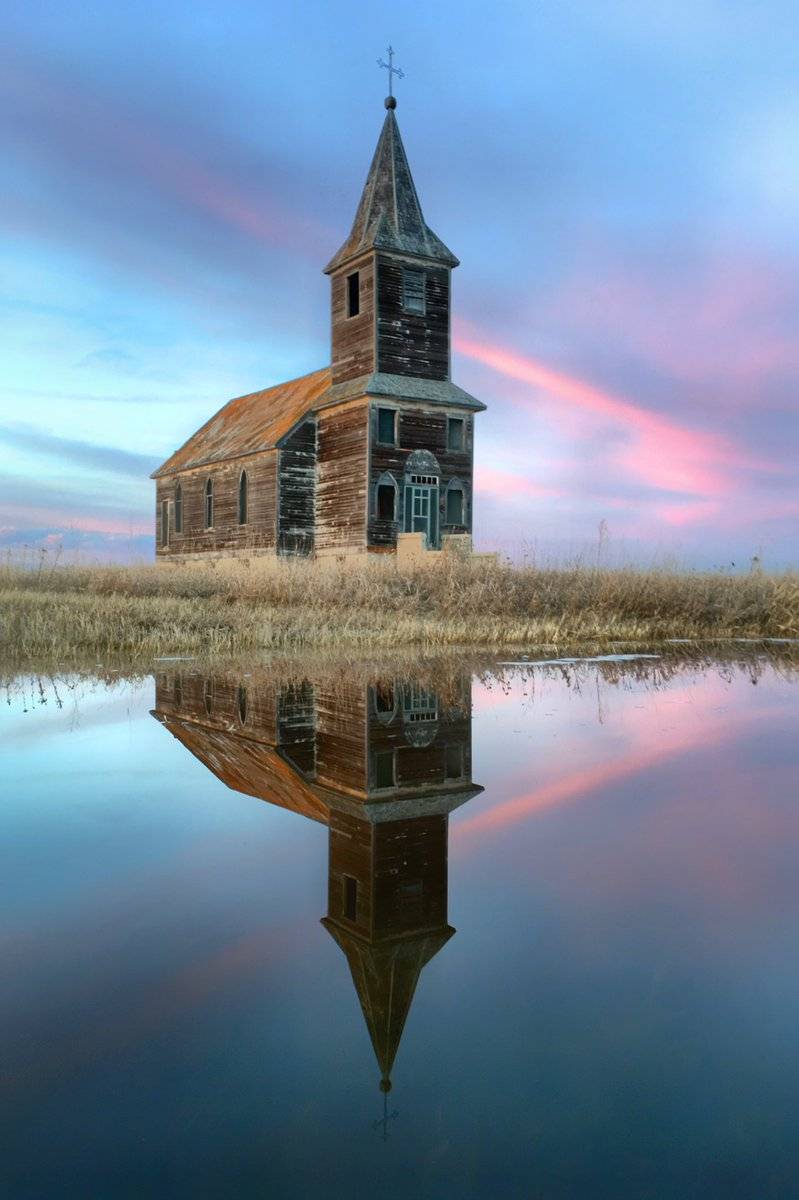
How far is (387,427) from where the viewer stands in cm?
2850

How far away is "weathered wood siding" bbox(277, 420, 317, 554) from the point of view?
3041 cm

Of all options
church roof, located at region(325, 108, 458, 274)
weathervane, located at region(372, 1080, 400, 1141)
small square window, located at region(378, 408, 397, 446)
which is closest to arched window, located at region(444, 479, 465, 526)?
small square window, located at region(378, 408, 397, 446)

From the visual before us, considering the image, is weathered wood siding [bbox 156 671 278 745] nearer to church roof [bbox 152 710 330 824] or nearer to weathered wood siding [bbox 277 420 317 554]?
church roof [bbox 152 710 330 824]

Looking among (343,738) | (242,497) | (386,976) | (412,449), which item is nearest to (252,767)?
(343,738)

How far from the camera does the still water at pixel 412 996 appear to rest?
2.26m

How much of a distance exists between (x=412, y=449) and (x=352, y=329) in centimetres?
443

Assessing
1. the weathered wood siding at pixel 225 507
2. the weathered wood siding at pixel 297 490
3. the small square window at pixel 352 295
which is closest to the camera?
the small square window at pixel 352 295

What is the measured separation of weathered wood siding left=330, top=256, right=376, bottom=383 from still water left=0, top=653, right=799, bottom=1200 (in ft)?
78.4

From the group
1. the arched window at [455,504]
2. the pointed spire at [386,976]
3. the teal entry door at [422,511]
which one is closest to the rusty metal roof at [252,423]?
the teal entry door at [422,511]

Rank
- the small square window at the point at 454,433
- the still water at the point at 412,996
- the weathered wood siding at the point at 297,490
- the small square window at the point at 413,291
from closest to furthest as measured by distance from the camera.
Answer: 1. the still water at the point at 412,996
2. the small square window at the point at 413,291
3. the small square window at the point at 454,433
4. the weathered wood siding at the point at 297,490

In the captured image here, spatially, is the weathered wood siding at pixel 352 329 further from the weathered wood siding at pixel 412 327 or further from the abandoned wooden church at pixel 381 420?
the weathered wood siding at pixel 412 327

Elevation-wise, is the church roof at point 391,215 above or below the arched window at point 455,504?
above

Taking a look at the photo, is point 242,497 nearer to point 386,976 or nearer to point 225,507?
point 225,507

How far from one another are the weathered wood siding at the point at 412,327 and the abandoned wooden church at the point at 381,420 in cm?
3
